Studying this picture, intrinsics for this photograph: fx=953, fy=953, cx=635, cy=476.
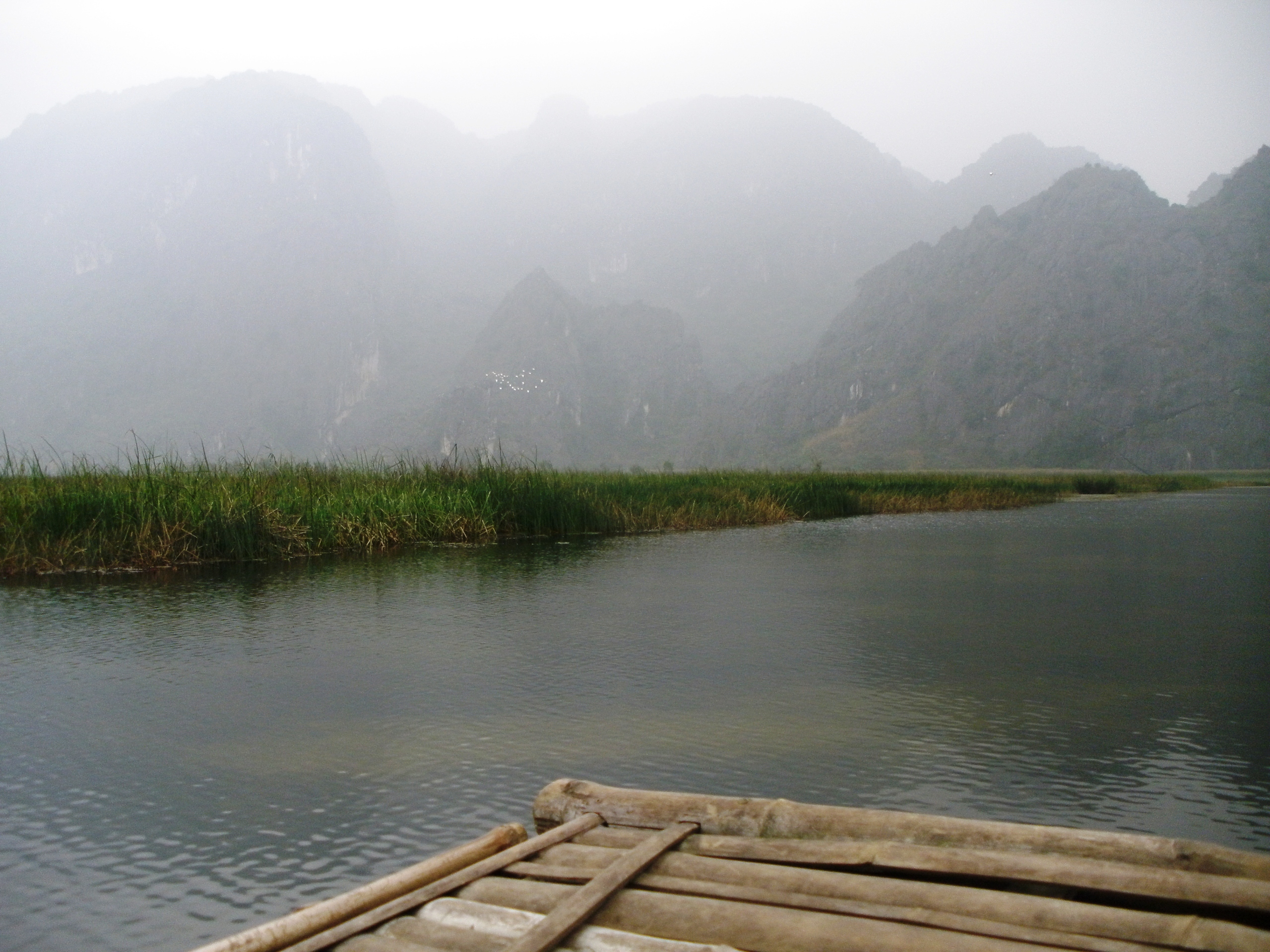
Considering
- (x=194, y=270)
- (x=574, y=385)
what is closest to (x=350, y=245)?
(x=194, y=270)

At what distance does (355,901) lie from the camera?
200 cm

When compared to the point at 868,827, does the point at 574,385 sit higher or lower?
higher

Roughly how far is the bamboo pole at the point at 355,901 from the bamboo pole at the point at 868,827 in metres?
0.27

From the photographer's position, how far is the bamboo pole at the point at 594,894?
1742 millimetres

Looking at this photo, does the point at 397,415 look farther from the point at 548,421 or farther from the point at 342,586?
the point at 342,586

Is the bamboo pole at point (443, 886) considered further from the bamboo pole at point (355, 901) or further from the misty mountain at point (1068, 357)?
the misty mountain at point (1068, 357)

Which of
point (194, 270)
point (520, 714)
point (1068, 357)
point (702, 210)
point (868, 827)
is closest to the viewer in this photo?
point (868, 827)

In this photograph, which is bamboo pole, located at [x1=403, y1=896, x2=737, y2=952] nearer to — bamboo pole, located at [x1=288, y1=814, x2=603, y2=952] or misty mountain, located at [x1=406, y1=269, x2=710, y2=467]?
bamboo pole, located at [x1=288, y1=814, x2=603, y2=952]

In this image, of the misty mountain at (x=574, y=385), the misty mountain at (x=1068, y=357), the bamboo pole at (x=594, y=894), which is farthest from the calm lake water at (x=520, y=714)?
the misty mountain at (x=574, y=385)

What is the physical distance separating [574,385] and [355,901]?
10337cm

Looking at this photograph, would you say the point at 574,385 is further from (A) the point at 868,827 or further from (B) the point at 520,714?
(A) the point at 868,827

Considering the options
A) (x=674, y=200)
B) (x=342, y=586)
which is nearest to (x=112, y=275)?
(x=674, y=200)

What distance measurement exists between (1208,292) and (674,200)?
94431 mm

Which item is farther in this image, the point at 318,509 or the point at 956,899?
the point at 318,509
